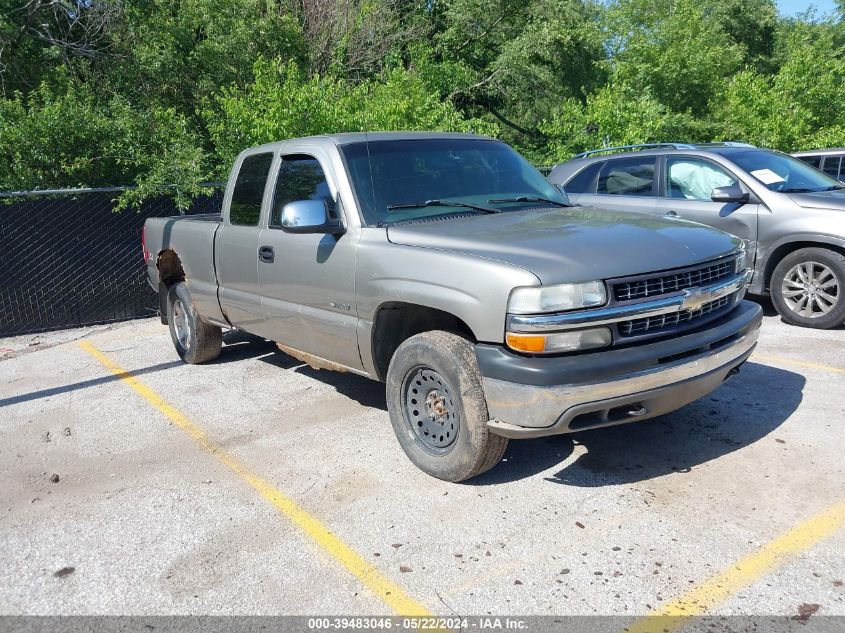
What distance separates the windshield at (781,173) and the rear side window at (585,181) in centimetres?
156

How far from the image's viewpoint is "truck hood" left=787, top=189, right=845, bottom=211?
7.09 m

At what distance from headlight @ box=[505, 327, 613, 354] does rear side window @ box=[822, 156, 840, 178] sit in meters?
8.94

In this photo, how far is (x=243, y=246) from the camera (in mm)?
5617

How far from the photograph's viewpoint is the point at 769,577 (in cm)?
313

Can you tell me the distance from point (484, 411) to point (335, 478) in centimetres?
113

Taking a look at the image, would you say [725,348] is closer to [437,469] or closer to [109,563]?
[437,469]

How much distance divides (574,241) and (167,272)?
4715mm

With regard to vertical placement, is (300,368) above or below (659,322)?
below

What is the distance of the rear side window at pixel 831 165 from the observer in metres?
10.7

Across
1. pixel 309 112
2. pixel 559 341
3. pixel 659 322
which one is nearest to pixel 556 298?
pixel 559 341

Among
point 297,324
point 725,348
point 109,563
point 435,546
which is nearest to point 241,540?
point 109,563

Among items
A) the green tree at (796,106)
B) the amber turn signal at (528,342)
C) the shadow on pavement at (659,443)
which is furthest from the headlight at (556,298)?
the green tree at (796,106)

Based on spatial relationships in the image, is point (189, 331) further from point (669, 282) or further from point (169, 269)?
point (669, 282)

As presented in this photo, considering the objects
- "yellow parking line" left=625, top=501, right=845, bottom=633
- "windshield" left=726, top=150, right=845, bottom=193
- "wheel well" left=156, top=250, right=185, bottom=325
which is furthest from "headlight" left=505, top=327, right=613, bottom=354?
"windshield" left=726, top=150, right=845, bottom=193
